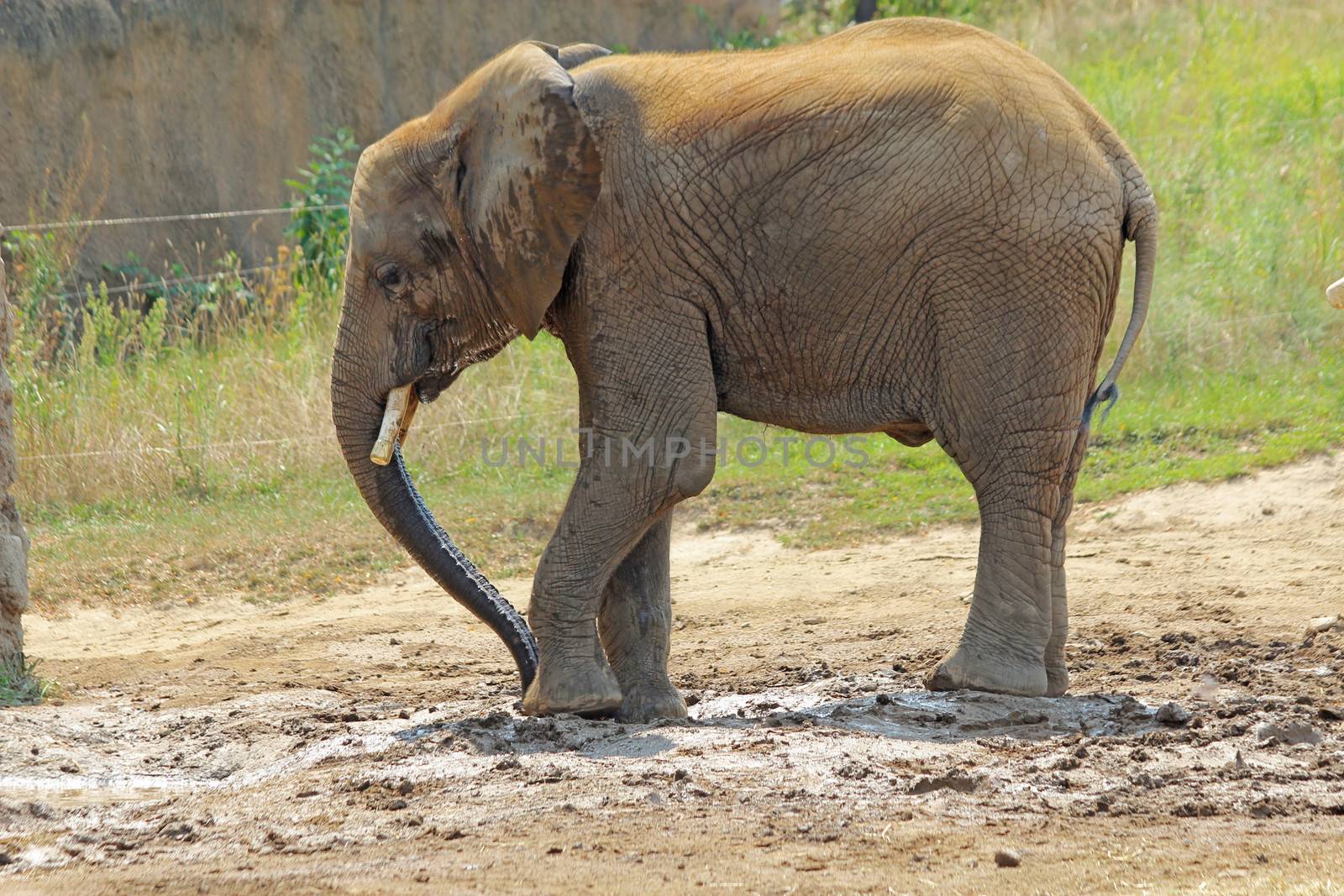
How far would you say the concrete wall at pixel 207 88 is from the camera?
1298cm

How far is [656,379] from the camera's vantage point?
573 centimetres

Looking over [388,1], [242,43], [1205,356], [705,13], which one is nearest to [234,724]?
[1205,356]

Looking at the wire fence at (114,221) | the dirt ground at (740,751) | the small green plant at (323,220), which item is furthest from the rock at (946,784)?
the small green plant at (323,220)

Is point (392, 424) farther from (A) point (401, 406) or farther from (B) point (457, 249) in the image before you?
(B) point (457, 249)

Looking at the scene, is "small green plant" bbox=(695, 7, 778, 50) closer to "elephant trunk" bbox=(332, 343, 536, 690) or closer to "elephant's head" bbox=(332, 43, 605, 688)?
"elephant's head" bbox=(332, 43, 605, 688)

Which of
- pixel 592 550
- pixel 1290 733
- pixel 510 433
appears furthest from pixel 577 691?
pixel 510 433

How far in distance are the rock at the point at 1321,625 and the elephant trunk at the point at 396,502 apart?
323 centimetres

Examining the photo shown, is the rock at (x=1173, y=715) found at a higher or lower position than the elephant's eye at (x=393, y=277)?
lower

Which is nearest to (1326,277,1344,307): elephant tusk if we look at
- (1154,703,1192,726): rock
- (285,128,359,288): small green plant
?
(1154,703,1192,726): rock

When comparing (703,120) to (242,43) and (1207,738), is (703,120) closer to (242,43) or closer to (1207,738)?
(1207,738)

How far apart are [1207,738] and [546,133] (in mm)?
2939

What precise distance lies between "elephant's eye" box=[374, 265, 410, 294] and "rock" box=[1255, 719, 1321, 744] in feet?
10.8

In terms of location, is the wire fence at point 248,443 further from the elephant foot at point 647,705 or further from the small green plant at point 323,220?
the elephant foot at point 647,705

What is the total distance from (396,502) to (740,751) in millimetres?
1663
